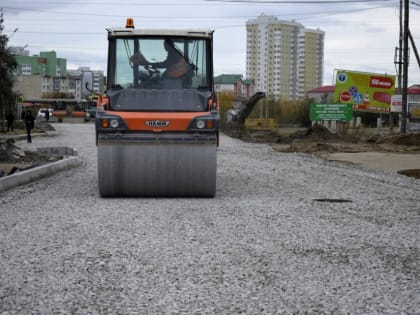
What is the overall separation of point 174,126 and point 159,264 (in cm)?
565

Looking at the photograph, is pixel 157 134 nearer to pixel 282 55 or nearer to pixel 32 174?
pixel 32 174

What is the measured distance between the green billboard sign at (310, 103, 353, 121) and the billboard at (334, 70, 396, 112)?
9.59 metres

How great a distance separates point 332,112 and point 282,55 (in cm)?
13881

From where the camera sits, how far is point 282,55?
186 meters

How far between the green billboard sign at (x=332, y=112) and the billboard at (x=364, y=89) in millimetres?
9590

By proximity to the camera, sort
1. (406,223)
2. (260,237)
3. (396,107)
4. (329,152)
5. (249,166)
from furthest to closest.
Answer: (396,107)
(329,152)
(249,166)
(406,223)
(260,237)

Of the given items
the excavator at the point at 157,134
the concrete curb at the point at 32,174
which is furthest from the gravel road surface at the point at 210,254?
the concrete curb at the point at 32,174

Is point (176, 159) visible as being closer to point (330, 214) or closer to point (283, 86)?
point (330, 214)

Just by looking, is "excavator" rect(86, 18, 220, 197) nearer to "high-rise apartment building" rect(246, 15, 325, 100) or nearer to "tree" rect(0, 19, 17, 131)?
"tree" rect(0, 19, 17, 131)

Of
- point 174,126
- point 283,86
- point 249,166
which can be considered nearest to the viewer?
point 174,126

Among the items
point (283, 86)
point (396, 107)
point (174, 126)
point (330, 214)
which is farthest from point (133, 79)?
point (283, 86)

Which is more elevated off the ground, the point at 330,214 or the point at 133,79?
the point at 133,79

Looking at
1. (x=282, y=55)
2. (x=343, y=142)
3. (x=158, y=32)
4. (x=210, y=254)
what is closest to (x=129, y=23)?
(x=158, y=32)

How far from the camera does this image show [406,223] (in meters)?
9.72
